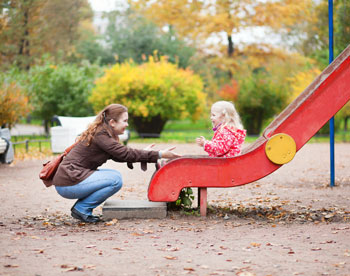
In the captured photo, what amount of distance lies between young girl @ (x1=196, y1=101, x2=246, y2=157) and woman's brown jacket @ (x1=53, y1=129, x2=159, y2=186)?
693 millimetres

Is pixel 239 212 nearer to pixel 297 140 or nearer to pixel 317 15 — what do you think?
pixel 297 140

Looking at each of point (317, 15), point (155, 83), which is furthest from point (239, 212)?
point (317, 15)

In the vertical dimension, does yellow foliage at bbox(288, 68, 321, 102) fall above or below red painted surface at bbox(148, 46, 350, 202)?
above

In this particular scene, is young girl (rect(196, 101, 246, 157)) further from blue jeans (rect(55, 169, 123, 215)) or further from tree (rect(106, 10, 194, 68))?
tree (rect(106, 10, 194, 68))

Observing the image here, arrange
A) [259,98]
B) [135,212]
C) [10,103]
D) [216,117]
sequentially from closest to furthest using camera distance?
[135,212] < [216,117] < [10,103] < [259,98]

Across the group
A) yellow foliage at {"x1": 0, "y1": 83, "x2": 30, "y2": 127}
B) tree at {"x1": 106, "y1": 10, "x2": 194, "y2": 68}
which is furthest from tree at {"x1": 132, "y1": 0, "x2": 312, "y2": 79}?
yellow foliage at {"x1": 0, "y1": 83, "x2": 30, "y2": 127}

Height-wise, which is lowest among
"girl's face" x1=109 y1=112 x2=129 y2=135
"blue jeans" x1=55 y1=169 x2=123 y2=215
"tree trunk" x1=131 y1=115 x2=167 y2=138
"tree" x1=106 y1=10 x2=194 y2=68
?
"tree trunk" x1=131 y1=115 x2=167 y2=138

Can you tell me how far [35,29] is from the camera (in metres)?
27.6

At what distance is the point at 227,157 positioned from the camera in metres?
5.75

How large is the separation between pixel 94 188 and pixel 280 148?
207cm

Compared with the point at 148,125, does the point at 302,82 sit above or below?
above

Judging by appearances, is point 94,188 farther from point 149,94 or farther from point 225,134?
point 149,94

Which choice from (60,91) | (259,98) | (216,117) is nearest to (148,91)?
(60,91)

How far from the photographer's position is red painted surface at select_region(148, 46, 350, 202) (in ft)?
18.9
